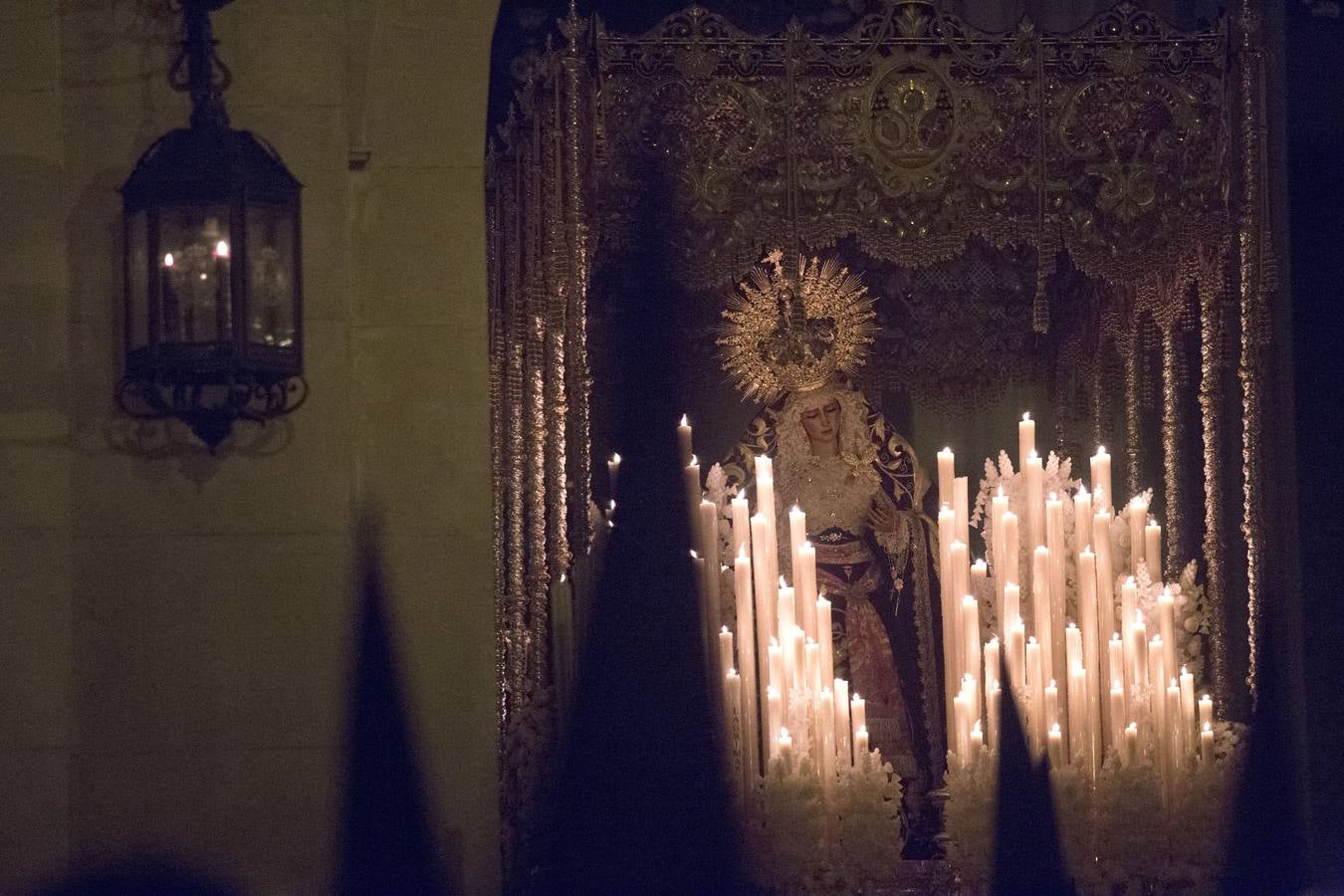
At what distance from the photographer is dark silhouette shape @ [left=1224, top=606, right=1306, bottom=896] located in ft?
20.1

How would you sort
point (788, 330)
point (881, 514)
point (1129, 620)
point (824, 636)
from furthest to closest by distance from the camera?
point (881, 514) → point (788, 330) → point (824, 636) → point (1129, 620)

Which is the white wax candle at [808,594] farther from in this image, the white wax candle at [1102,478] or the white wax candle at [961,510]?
the white wax candle at [1102,478]

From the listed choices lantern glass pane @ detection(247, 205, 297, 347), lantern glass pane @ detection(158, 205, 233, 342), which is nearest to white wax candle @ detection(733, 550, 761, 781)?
lantern glass pane @ detection(247, 205, 297, 347)

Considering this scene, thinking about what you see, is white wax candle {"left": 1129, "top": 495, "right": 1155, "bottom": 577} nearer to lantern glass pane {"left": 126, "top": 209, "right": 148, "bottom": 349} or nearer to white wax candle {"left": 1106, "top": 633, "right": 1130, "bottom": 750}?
white wax candle {"left": 1106, "top": 633, "right": 1130, "bottom": 750}

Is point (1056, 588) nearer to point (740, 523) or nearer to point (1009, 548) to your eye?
point (1009, 548)

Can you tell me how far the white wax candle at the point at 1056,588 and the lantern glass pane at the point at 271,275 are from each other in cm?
233

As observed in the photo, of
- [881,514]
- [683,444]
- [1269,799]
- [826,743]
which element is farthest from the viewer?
[881,514]

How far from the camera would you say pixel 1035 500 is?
6.70 m

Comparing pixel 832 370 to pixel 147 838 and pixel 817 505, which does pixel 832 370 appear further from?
pixel 147 838

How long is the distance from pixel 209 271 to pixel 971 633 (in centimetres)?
245

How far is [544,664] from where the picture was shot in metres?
6.65

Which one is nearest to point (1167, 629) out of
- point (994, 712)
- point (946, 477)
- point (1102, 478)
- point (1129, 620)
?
point (1129, 620)

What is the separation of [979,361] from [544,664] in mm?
2364

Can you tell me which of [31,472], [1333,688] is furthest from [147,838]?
[1333,688]
